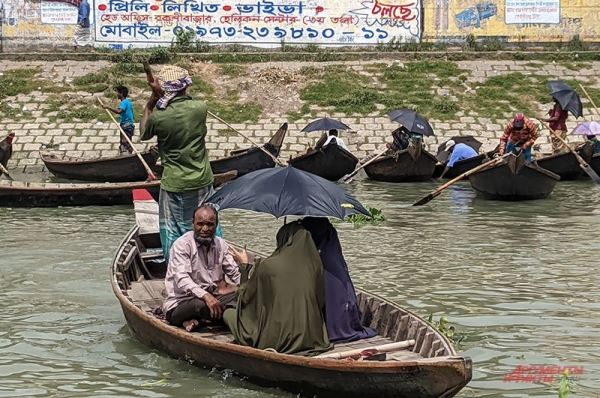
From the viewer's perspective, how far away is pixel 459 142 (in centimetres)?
1984

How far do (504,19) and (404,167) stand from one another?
857 cm

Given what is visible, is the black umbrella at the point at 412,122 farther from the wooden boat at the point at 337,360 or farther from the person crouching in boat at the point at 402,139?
the wooden boat at the point at 337,360

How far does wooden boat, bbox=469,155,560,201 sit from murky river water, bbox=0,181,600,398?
0.70 feet

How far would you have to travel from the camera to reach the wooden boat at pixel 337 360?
5.59 meters

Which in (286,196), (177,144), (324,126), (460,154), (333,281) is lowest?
(460,154)

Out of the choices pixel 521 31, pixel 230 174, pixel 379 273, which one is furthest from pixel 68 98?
pixel 379 273

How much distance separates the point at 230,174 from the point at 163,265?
531 centimetres

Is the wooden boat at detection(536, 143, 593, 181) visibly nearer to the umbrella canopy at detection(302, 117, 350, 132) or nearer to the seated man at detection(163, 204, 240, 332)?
the umbrella canopy at detection(302, 117, 350, 132)

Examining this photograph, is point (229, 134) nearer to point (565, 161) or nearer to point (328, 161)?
point (328, 161)

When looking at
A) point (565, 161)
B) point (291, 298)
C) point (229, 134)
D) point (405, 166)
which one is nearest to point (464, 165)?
point (405, 166)

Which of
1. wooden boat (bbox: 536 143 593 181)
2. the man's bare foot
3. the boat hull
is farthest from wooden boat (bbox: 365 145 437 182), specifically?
the man's bare foot

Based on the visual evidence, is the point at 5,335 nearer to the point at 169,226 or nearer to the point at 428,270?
the point at 169,226

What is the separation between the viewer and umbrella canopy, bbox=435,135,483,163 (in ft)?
64.1

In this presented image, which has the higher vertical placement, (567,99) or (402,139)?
(567,99)
